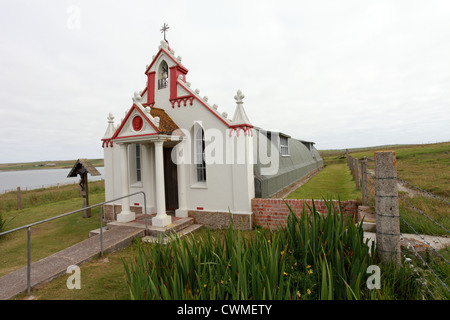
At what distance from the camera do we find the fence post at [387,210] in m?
3.63

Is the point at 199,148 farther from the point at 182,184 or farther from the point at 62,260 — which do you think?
the point at 62,260

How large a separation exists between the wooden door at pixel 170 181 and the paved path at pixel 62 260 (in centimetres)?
207

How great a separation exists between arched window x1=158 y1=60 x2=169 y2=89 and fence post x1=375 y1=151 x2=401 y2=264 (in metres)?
7.91

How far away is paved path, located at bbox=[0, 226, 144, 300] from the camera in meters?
4.67

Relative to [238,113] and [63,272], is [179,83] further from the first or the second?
[63,272]

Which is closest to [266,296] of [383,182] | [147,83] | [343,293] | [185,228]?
[343,293]

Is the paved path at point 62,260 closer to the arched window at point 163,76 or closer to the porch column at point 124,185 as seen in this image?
the porch column at point 124,185

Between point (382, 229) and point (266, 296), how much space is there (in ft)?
7.61

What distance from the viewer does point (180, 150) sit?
8555 mm

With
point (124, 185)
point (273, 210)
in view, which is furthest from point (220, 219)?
point (124, 185)

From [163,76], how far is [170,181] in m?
4.25

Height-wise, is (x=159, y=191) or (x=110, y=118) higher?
(x=110, y=118)

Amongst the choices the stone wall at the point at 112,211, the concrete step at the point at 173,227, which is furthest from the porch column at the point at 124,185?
the concrete step at the point at 173,227

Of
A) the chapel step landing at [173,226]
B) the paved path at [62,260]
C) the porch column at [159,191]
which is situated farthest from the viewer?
the porch column at [159,191]
